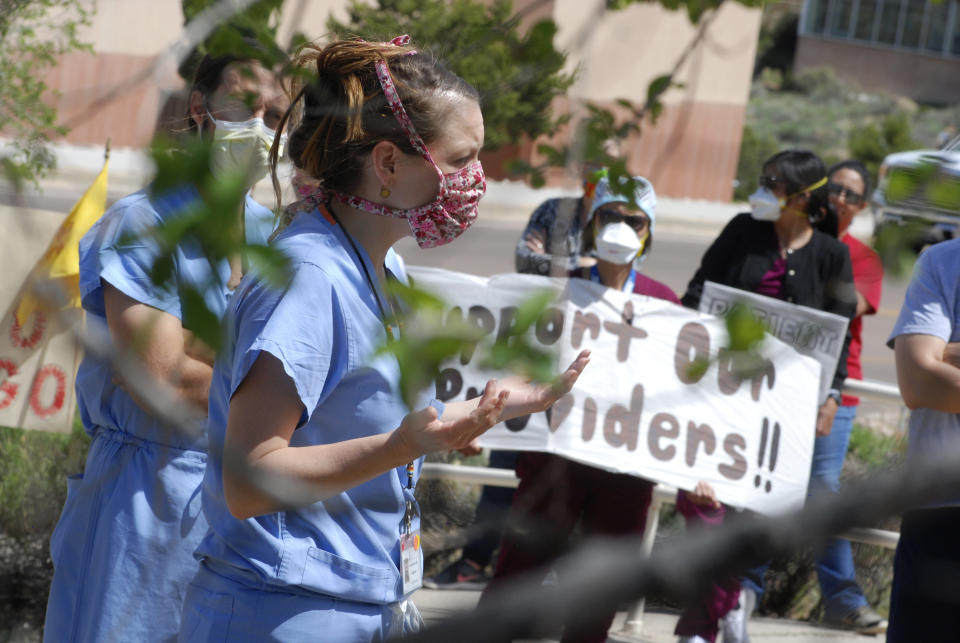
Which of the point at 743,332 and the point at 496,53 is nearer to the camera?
the point at 743,332

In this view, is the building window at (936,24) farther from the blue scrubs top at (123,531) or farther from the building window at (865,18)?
the building window at (865,18)

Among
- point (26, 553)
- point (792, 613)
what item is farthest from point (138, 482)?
point (792, 613)

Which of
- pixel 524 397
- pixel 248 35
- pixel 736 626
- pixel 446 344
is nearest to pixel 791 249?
pixel 736 626

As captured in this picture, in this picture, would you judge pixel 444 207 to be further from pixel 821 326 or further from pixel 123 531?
pixel 821 326

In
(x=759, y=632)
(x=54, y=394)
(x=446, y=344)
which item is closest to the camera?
(x=446, y=344)

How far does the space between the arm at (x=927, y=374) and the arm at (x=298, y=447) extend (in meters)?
1.66

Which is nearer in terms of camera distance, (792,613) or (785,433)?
(785,433)

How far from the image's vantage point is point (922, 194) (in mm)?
1115

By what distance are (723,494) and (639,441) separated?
0.43 m

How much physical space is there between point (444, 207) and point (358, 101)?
0.25 metres

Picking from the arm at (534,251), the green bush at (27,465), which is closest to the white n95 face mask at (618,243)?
the arm at (534,251)

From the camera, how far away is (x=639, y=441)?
4664 millimetres

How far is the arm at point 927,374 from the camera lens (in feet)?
9.61

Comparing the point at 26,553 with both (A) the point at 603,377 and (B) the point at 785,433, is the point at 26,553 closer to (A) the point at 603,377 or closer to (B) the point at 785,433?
(A) the point at 603,377
